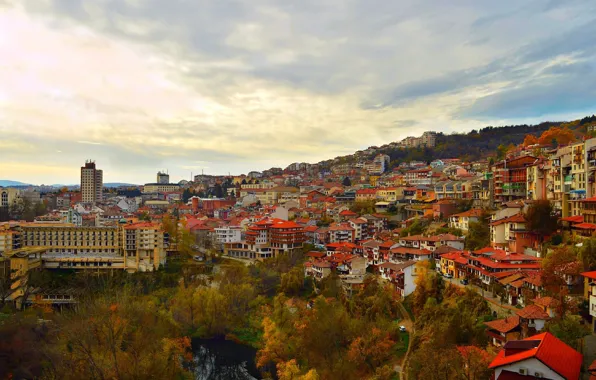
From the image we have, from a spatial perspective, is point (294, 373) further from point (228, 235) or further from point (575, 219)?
point (228, 235)

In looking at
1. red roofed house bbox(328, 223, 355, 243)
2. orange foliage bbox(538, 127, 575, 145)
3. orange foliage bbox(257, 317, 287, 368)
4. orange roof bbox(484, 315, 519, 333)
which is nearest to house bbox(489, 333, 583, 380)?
orange roof bbox(484, 315, 519, 333)

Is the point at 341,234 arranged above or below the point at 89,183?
below

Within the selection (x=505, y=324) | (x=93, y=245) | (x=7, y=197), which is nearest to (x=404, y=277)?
(x=505, y=324)

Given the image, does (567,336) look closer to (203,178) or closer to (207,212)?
(207,212)

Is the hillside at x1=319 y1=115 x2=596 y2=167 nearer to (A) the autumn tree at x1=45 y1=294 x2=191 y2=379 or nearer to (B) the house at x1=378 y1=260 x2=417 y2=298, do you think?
(B) the house at x1=378 y1=260 x2=417 y2=298

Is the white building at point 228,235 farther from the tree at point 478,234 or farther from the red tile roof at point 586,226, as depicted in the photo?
the red tile roof at point 586,226

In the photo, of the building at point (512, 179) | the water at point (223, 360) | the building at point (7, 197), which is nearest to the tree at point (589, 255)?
the building at point (512, 179)
